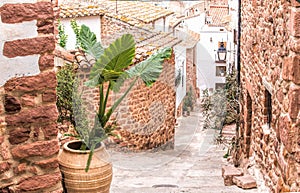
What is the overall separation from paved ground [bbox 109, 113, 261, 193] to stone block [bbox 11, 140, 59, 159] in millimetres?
3378

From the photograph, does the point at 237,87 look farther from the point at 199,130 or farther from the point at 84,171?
the point at 84,171

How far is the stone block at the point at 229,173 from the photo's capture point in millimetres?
8688

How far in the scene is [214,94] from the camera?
1158 centimetres

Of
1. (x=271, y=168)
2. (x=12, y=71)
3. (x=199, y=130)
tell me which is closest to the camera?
(x=12, y=71)

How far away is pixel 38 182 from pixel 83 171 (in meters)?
0.77

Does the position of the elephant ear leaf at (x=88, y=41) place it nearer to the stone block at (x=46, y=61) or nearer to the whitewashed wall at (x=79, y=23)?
the stone block at (x=46, y=61)

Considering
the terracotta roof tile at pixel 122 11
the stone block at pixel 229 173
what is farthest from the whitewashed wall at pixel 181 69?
the stone block at pixel 229 173

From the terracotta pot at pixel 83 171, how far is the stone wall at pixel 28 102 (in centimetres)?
66

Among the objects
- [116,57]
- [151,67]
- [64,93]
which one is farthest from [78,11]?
[116,57]

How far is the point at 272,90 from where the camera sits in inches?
256

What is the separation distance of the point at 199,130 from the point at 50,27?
29.3 ft

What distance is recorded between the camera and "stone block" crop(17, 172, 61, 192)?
395 centimetres

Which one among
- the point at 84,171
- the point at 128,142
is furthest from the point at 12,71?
the point at 128,142

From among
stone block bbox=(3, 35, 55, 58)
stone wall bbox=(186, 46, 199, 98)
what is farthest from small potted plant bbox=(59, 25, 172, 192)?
stone wall bbox=(186, 46, 199, 98)
